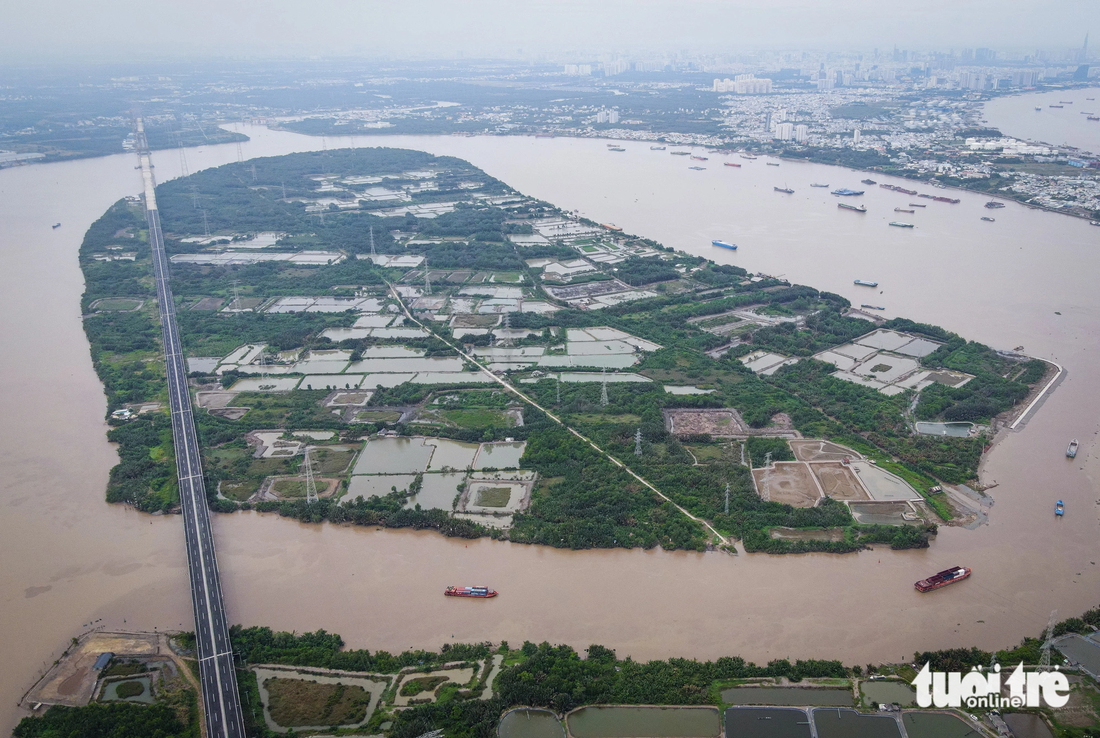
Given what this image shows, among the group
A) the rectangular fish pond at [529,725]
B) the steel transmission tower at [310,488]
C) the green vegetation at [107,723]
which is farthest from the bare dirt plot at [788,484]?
the green vegetation at [107,723]

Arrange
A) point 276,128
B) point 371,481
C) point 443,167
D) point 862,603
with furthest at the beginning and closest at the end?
1. point 276,128
2. point 443,167
3. point 371,481
4. point 862,603

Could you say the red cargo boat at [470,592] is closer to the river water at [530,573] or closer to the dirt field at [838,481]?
the river water at [530,573]

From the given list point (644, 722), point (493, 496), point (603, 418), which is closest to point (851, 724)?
point (644, 722)

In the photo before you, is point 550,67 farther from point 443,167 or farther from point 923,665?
point 923,665

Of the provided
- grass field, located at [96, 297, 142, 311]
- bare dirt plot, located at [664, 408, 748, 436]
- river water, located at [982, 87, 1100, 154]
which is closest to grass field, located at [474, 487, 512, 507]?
bare dirt plot, located at [664, 408, 748, 436]

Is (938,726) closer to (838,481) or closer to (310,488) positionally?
(838,481)

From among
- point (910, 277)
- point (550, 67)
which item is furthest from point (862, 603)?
point (550, 67)
